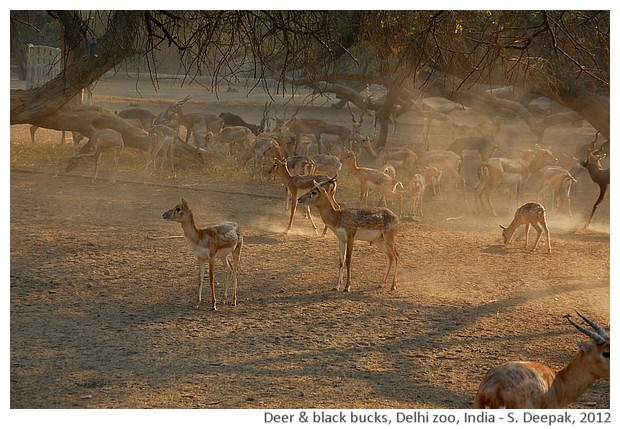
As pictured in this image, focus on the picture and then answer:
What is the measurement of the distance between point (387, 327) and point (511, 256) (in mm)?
3966

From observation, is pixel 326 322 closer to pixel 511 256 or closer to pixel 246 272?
pixel 246 272

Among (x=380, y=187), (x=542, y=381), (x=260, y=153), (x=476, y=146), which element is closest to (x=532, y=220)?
(x=380, y=187)

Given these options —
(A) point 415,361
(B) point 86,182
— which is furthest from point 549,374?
(B) point 86,182

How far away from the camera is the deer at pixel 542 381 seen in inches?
223

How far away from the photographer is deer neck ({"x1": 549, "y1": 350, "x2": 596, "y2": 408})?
6059 mm

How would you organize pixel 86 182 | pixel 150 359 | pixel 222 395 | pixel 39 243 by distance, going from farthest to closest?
pixel 86 182 < pixel 39 243 < pixel 150 359 < pixel 222 395

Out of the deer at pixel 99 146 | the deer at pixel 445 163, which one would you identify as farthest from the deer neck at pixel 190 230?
the deer at pixel 445 163

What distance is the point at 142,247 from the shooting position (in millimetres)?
11672

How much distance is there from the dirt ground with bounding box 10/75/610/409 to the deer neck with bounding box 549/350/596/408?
839mm

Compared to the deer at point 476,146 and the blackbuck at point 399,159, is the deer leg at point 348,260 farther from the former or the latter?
the deer at point 476,146

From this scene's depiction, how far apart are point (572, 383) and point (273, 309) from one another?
3.85m

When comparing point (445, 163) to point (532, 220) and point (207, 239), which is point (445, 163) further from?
point (207, 239)

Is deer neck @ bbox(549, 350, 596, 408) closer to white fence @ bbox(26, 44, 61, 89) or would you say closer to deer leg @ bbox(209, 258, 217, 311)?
deer leg @ bbox(209, 258, 217, 311)

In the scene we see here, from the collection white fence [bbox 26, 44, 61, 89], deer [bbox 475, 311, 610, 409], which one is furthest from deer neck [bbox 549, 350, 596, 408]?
white fence [bbox 26, 44, 61, 89]
